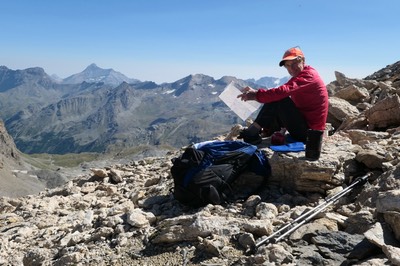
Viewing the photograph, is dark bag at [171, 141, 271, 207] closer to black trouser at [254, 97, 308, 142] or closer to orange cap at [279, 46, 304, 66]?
black trouser at [254, 97, 308, 142]

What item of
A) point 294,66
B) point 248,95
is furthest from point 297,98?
point 248,95

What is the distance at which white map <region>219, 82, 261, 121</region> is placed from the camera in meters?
10.7

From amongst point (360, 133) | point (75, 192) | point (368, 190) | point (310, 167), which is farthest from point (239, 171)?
point (75, 192)

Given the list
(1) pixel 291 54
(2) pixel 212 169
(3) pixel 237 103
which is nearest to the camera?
(2) pixel 212 169

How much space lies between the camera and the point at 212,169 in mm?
9078

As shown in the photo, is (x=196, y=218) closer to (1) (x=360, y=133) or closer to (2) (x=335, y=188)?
(2) (x=335, y=188)

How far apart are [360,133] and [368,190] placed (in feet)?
15.9

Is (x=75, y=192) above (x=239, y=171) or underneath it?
underneath

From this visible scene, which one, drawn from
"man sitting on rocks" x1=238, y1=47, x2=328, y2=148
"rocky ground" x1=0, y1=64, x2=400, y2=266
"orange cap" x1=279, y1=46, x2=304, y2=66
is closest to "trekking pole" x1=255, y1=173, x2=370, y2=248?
"rocky ground" x1=0, y1=64, x2=400, y2=266

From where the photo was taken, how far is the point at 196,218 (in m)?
7.80

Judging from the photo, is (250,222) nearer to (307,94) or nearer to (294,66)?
(307,94)

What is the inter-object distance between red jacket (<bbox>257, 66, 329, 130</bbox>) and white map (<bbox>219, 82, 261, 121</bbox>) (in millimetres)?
688

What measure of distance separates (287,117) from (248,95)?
1.27 meters

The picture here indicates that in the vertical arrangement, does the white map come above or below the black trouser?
above
